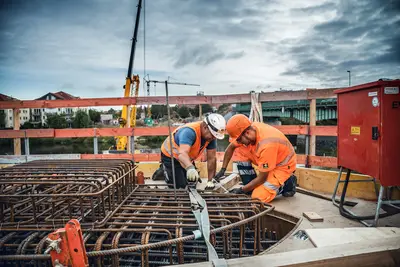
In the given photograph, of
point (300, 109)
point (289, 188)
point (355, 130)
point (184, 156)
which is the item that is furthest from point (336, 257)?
point (300, 109)

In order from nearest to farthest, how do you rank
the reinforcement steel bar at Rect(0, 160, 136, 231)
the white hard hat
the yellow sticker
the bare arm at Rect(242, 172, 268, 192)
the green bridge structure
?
the reinforcement steel bar at Rect(0, 160, 136, 231), the yellow sticker, the bare arm at Rect(242, 172, 268, 192), the white hard hat, the green bridge structure

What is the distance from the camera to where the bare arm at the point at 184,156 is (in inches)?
135

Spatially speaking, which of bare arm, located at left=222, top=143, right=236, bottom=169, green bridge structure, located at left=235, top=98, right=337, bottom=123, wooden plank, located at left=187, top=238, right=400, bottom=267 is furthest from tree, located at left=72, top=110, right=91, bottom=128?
wooden plank, located at left=187, top=238, right=400, bottom=267

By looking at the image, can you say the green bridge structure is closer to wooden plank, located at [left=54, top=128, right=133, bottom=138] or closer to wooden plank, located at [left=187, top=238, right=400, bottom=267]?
wooden plank, located at [left=54, top=128, right=133, bottom=138]

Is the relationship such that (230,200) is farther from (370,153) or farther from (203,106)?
(203,106)

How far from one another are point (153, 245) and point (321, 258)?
1116mm

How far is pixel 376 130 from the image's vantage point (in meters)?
2.77

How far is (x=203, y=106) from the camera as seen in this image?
6.25 metres

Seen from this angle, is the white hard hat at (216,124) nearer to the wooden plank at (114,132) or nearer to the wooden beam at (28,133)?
the wooden plank at (114,132)

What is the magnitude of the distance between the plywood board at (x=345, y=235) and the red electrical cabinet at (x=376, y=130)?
0.67 m

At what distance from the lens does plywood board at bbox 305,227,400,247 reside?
2154 millimetres

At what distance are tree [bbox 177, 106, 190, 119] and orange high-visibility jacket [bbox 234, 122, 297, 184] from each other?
2630mm

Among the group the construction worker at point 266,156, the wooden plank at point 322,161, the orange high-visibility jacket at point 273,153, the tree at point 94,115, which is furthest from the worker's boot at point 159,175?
the tree at point 94,115

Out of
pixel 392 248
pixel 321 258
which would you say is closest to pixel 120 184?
pixel 321 258
